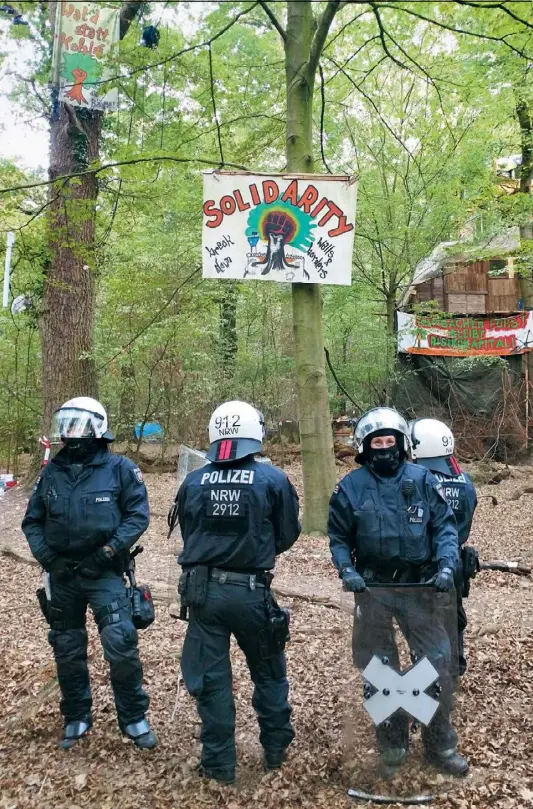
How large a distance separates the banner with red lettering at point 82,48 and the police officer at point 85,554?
5.81 meters

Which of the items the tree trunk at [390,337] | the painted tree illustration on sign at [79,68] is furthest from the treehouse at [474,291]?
the painted tree illustration on sign at [79,68]

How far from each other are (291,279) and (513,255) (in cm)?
972

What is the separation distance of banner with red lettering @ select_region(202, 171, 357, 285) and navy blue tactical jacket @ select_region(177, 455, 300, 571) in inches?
182

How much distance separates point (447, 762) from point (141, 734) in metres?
1.68

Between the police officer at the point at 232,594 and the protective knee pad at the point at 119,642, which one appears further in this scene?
the protective knee pad at the point at 119,642

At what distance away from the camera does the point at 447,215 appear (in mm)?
12594

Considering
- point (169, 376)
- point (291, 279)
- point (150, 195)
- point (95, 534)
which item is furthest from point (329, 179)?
point (169, 376)

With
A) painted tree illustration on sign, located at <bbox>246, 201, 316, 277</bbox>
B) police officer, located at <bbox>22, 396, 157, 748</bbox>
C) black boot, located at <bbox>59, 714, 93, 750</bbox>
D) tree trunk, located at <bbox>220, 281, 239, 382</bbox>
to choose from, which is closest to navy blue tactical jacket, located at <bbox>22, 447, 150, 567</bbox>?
police officer, located at <bbox>22, 396, 157, 748</bbox>

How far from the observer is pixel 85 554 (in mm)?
3621

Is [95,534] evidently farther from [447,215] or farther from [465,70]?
[447,215]

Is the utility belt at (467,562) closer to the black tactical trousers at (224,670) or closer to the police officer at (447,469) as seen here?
the police officer at (447,469)

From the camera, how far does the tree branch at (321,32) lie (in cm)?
738

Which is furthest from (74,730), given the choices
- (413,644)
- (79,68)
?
(79,68)

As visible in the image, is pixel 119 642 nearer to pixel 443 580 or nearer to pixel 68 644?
pixel 68 644
